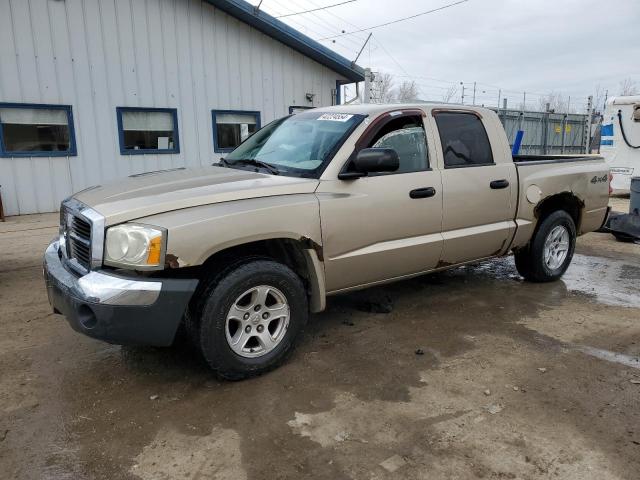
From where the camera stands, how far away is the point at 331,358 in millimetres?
3717

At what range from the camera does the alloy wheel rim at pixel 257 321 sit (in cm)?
327

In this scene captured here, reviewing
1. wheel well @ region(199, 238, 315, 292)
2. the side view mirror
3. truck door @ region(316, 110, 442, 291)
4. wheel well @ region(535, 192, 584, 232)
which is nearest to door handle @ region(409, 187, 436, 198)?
truck door @ region(316, 110, 442, 291)

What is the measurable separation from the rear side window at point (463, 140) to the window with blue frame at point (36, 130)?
8589 mm

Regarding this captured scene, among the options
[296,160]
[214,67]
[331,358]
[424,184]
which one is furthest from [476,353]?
[214,67]

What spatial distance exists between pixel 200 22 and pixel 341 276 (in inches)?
379

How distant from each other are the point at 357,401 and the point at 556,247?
3572 millimetres

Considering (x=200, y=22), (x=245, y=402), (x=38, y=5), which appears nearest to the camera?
(x=245, y=402)

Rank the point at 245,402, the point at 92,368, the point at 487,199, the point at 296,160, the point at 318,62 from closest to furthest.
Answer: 1. the point at 245,402
2. the point at 92,368
3. the point at 296,160
4. the point at 487,199
5. the point at 318,62

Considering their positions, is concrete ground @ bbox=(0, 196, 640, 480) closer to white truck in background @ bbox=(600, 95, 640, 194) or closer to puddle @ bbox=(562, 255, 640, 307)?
puddle @ bbox=(562, 255, 640, 307)

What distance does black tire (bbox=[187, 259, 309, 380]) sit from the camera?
310cm

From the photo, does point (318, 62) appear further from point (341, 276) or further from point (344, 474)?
point (344, 474)

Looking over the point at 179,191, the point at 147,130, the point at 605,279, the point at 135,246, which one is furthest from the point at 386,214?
the point at 147,130

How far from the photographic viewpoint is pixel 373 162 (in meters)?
3.56

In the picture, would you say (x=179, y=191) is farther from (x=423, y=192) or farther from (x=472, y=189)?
(x=472, y=189)
